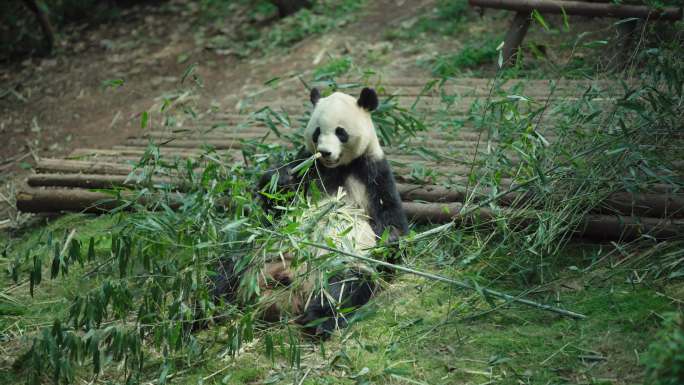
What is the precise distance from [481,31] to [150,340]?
6293 millimetres

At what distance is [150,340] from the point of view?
12.4 ft

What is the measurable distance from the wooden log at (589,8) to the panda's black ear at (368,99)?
283 centimetres

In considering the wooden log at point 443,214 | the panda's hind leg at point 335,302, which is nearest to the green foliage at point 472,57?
the wooden log at point 443,214

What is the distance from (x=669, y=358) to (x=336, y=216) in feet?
6.84

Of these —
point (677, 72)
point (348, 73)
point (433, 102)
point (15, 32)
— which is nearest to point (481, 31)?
point (348, 73)

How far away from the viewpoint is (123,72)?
9781mm

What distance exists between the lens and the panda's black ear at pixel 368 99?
411 cm

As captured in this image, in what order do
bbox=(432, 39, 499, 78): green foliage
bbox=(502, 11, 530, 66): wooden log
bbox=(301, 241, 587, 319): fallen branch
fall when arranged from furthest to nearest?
1. bbox=(432, 39, 499, 78): green foliage
2. bbox=(502, 11, 530, 66): wooden log
3. bbox=(301, 241, 587, 319): fallen branch

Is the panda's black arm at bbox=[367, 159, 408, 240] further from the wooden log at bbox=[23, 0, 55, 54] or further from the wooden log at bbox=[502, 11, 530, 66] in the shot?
the wooden log at bbox=[23, 0, 55, 54]

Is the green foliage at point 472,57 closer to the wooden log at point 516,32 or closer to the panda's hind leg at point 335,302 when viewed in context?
the wooden log at point 516,32

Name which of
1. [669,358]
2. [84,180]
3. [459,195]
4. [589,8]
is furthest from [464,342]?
[589,8]

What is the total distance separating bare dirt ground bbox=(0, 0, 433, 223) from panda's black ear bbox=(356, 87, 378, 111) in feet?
12.9

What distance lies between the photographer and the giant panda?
12.1 ft

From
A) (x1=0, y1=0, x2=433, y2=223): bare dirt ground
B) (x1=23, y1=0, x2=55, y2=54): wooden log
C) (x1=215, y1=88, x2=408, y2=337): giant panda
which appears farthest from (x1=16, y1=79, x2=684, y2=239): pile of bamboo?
(x1=23, y1=0, x2=55, y2=54): wooden log
